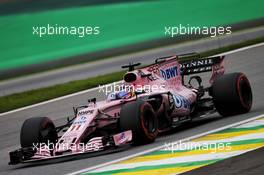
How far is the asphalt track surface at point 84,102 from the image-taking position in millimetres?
11641

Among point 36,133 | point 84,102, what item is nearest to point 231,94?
point 36,133

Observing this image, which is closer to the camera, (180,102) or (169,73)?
(180,102)

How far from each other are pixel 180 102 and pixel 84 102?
5356 millimetres

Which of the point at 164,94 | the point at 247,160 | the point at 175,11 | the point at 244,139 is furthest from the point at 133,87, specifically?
Result: the point at 175,11

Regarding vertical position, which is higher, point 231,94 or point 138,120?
point 231,94

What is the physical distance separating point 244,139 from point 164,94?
2.15 metres

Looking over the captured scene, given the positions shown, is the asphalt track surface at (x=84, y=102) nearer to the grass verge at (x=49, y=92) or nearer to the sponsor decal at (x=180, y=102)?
the sponsor decal at (x=180, y=102)

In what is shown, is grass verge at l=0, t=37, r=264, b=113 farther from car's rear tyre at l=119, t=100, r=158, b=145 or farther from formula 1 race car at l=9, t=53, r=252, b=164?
car's rear tyre at l=119, t=100, r=158, b=145

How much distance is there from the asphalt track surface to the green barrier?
216 cm

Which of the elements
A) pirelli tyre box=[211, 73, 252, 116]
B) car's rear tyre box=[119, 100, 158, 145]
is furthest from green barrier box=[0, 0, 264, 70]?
car's rear tyre box=[119, 100, 158, 145]

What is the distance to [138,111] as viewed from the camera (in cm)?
1184

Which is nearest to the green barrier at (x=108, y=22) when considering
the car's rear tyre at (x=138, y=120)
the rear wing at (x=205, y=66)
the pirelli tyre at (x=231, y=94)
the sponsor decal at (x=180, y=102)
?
the rear wing at (x=205, y=66)

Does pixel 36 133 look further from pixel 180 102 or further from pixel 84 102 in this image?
pixel 84 102

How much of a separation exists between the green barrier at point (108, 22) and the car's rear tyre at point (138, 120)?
9530 millimetres
